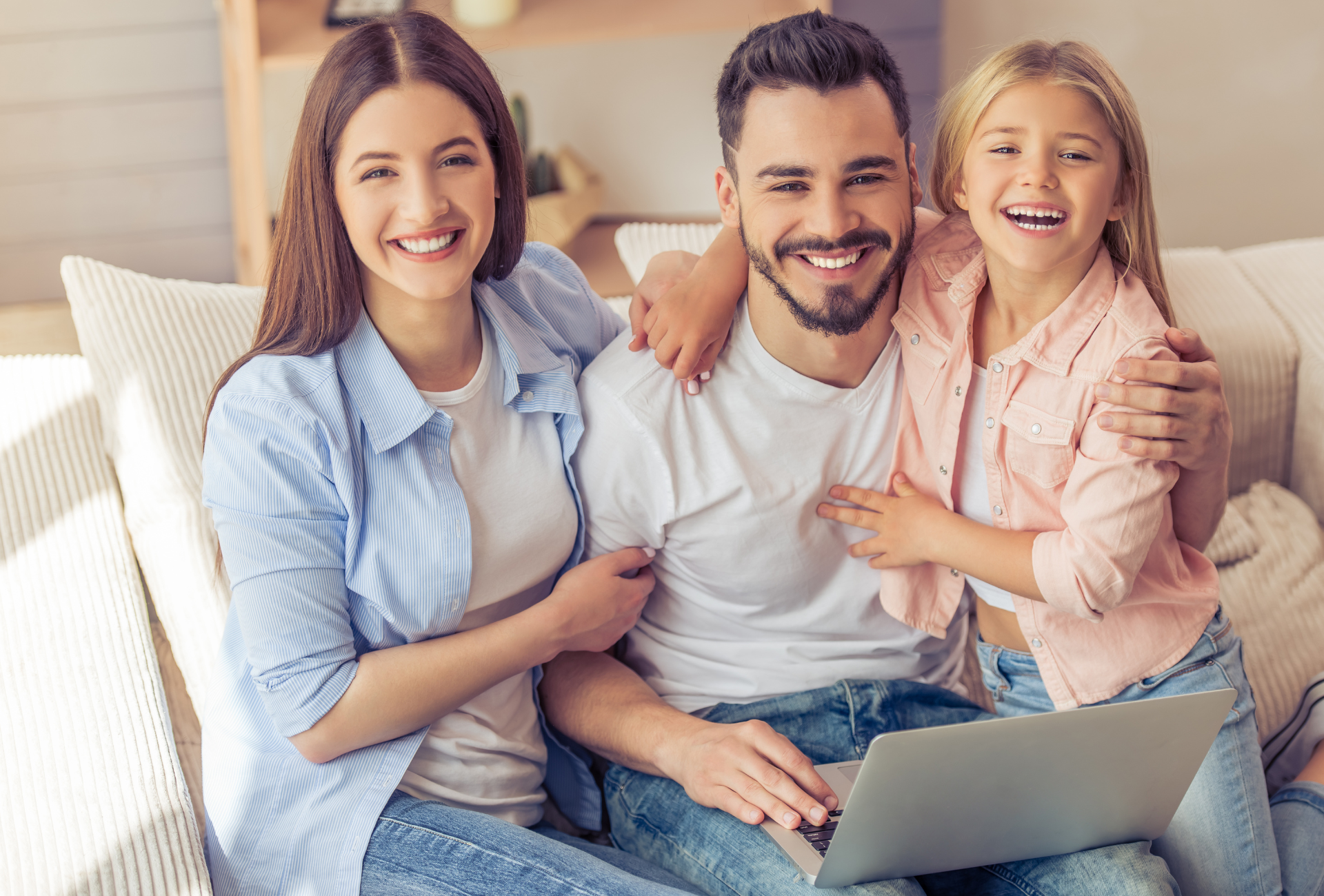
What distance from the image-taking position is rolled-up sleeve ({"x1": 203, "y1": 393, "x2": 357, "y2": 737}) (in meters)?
1.09

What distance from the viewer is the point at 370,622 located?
1176mm

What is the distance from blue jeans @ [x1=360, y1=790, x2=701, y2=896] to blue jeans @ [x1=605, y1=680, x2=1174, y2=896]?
8 cm

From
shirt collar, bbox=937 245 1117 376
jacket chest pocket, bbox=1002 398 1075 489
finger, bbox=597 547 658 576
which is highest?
shirt collar, bbox=937 245 1117 376

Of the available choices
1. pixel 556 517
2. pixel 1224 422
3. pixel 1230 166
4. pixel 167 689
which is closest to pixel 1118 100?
pixel 1224 422

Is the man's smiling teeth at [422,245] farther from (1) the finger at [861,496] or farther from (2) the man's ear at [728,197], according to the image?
(1) the finger at [861,496]

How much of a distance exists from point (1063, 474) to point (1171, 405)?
14 cm

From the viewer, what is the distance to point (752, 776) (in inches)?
46.0

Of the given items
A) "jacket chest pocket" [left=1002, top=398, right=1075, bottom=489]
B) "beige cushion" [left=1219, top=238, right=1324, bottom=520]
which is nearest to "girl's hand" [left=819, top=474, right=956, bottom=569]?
"jacket chest pocket" [left=1002, top=398, right=1075, bottom=489]

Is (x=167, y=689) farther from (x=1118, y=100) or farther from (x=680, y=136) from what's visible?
(x=680, y=136)

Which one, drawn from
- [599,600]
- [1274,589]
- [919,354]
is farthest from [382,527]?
[1274,589]

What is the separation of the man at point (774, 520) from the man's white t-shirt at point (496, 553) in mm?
67

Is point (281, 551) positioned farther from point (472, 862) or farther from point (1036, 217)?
point (1036, 217)

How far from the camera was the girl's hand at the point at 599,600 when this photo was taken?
1.21 metres

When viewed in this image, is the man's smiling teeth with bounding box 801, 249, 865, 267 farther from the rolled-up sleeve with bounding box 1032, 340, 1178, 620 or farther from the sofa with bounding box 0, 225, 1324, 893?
the sofa with bounding box 0, 225, 1324, 893
